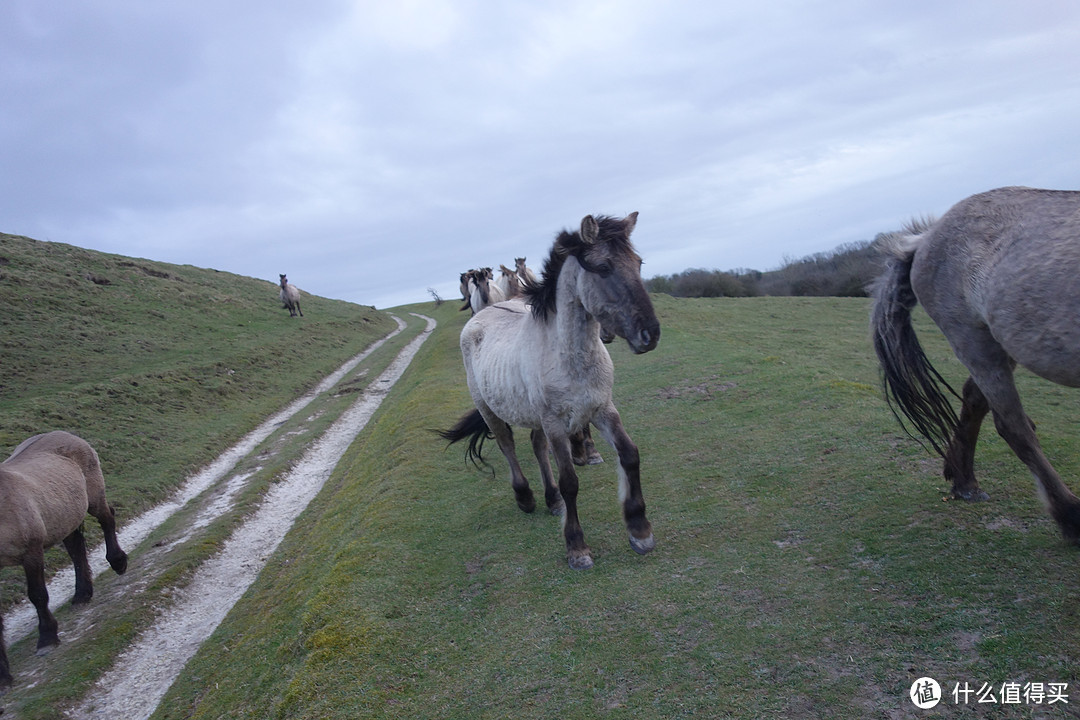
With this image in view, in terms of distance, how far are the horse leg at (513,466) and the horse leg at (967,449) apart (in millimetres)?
4218

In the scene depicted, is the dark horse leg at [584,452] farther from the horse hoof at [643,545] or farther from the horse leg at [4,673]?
the horse leg at [4,673]

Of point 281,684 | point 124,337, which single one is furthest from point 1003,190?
point 124,337

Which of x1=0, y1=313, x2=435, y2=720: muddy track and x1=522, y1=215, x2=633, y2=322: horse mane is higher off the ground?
x1=522, y1=215, x2=633, y2=322: horse mane

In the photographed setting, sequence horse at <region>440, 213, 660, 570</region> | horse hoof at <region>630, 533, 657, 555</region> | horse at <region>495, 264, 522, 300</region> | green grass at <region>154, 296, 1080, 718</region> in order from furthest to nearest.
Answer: horse at <region>495, 264, 522, 300</region>
horse hoof at <region>630, 533, 657, 555</region>
horse at <region>440, 213, 660, 570</region>
green grass at <region>154, 296, 1080, 718</region>

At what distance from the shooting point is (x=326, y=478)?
13.1m

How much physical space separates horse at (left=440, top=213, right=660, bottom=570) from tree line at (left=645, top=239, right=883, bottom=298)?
32799mm

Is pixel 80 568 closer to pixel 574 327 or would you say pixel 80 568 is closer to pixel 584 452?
pixel 584 452

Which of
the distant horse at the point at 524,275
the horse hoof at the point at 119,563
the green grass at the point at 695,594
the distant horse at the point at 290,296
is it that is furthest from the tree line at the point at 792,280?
the horse hoof at the point at 119,563

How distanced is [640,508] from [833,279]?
118 feet

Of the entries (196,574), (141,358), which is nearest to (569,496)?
(196,574)

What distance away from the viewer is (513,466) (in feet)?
24.1

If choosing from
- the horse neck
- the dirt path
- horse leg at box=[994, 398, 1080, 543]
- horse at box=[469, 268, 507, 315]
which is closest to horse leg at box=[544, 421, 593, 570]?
the horse neck

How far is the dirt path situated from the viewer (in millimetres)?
6387

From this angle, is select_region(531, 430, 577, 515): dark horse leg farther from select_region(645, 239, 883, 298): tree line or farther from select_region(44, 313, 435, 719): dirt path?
select_region(645, 239, 883, 298): tree line
